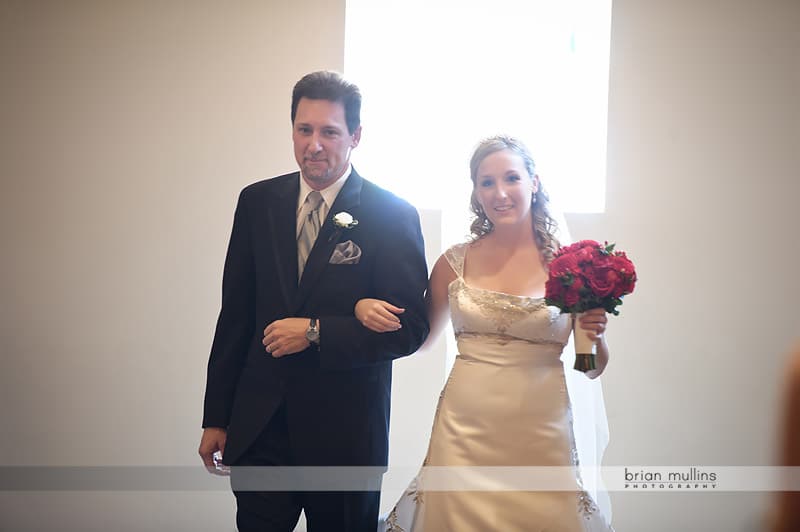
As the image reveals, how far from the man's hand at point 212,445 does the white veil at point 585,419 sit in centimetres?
120

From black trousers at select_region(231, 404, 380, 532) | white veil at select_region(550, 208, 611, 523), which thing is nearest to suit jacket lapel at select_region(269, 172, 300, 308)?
black trousers at select_region(231, 404, 380, 532)

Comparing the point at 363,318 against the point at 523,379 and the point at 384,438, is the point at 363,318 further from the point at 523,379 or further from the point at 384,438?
the point at 523,379

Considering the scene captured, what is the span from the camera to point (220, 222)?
12.5ft

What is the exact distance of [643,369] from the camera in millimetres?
3949

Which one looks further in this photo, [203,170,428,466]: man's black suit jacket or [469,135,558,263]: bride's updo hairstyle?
[469,135,558,263]: bride's updo hairstyle

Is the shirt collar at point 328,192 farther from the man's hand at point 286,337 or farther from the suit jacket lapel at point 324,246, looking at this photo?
the man's hand at point 286,337

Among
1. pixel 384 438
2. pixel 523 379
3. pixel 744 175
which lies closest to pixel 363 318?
pixel 384 438

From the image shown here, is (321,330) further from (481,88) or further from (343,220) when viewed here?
(481,88)

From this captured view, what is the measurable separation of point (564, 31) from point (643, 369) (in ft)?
6.48

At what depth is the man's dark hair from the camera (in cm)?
221

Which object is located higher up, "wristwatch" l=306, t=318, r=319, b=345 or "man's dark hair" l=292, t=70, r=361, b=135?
"man's dark hair" l=292, t=70, r=361, b=135

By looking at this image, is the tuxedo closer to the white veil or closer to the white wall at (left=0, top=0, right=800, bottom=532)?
the white veil

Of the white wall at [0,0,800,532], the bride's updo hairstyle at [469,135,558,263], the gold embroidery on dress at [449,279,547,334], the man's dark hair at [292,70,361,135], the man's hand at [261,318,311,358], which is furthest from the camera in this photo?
the white wall at [0,0,800,532]

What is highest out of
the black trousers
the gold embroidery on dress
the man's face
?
the man's face
